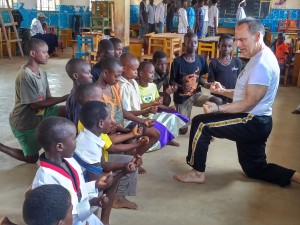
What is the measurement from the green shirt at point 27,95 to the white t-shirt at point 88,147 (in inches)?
49.7

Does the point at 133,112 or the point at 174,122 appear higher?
the point at 133,112

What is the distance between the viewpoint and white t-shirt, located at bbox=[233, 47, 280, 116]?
108 inches

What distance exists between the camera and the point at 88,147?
1.98 m

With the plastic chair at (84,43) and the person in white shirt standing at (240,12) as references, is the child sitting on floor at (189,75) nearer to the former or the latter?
the plastic chair at (84,43)

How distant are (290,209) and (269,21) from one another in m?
12.0

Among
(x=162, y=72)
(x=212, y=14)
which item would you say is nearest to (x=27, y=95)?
(x=162, y=72)

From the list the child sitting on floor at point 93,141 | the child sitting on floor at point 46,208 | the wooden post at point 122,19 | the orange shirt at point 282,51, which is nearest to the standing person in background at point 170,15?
the orange shirt at point 282,51

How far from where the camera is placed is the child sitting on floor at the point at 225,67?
3.89 metres

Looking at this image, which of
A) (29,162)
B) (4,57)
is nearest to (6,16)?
(4,57)

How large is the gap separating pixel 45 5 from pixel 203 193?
14.3m

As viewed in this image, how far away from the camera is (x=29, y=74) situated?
9.92ft

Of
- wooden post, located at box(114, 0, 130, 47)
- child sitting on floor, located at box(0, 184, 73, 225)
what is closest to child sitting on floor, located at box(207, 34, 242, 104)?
child sitting on floor, located at box(0, 184, 73, 225)

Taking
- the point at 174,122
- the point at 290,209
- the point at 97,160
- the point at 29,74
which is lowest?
the point at 290,209

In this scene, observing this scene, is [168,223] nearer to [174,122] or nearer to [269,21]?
[174,122]
